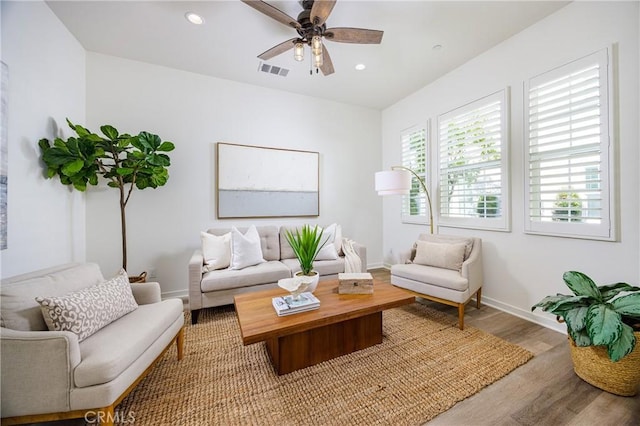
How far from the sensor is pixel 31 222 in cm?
186

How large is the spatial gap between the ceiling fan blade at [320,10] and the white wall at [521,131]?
2.15m

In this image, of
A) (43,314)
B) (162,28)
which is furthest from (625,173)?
(162,28)

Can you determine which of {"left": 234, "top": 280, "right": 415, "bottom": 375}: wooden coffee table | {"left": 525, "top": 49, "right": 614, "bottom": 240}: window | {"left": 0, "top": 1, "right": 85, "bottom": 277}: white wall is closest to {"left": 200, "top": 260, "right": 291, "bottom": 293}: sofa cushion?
{"left": 234, "top": 280, "right": 415, "bottom": 375}: wooden coffee table

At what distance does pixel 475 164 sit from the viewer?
114 inches

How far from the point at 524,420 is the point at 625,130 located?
225 cm

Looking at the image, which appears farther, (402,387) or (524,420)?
(402,387)

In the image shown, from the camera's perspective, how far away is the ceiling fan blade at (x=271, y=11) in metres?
1.66

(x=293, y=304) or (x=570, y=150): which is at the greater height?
(x=570, y=150)

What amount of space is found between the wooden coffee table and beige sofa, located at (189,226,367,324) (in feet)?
1.99

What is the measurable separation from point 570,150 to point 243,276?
11.0 ft

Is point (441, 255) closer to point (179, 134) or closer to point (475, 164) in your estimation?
point (475, 164)

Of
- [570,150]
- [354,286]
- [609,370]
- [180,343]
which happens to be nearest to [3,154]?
[180,343]

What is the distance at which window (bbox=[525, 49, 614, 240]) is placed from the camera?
1.92 metres

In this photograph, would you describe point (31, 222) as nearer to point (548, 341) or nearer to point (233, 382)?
point (233, 382)
